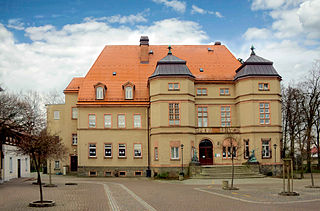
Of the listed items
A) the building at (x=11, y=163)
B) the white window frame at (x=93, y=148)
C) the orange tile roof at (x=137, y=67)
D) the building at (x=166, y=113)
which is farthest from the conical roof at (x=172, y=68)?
the building at (x=11, y=163)

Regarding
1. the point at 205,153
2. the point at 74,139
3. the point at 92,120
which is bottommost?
the point at 205,153

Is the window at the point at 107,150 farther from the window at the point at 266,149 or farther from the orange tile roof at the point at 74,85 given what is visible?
the window at the point at 266,149

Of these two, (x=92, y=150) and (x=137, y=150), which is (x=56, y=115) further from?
(x=137, y=150)

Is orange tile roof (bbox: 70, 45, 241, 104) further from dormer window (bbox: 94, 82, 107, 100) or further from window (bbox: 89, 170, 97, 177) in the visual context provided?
window (bbox: 89, 170, 97, 177)

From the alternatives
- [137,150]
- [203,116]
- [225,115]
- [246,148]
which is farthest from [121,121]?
[246,148]

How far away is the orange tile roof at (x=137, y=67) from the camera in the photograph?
144 ft

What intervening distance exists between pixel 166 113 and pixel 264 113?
1018 centimetres

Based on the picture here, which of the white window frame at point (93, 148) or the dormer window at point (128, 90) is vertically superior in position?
the dormer window at point (128, 90)

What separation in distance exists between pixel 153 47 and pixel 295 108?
19344mm

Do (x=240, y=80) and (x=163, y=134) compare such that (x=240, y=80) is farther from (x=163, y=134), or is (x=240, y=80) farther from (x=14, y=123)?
(x=14, y=123)

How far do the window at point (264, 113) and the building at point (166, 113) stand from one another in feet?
0.26

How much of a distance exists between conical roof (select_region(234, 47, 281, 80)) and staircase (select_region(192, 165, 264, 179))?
9.72m

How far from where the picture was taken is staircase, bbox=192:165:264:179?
120 feet

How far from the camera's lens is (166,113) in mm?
40000
